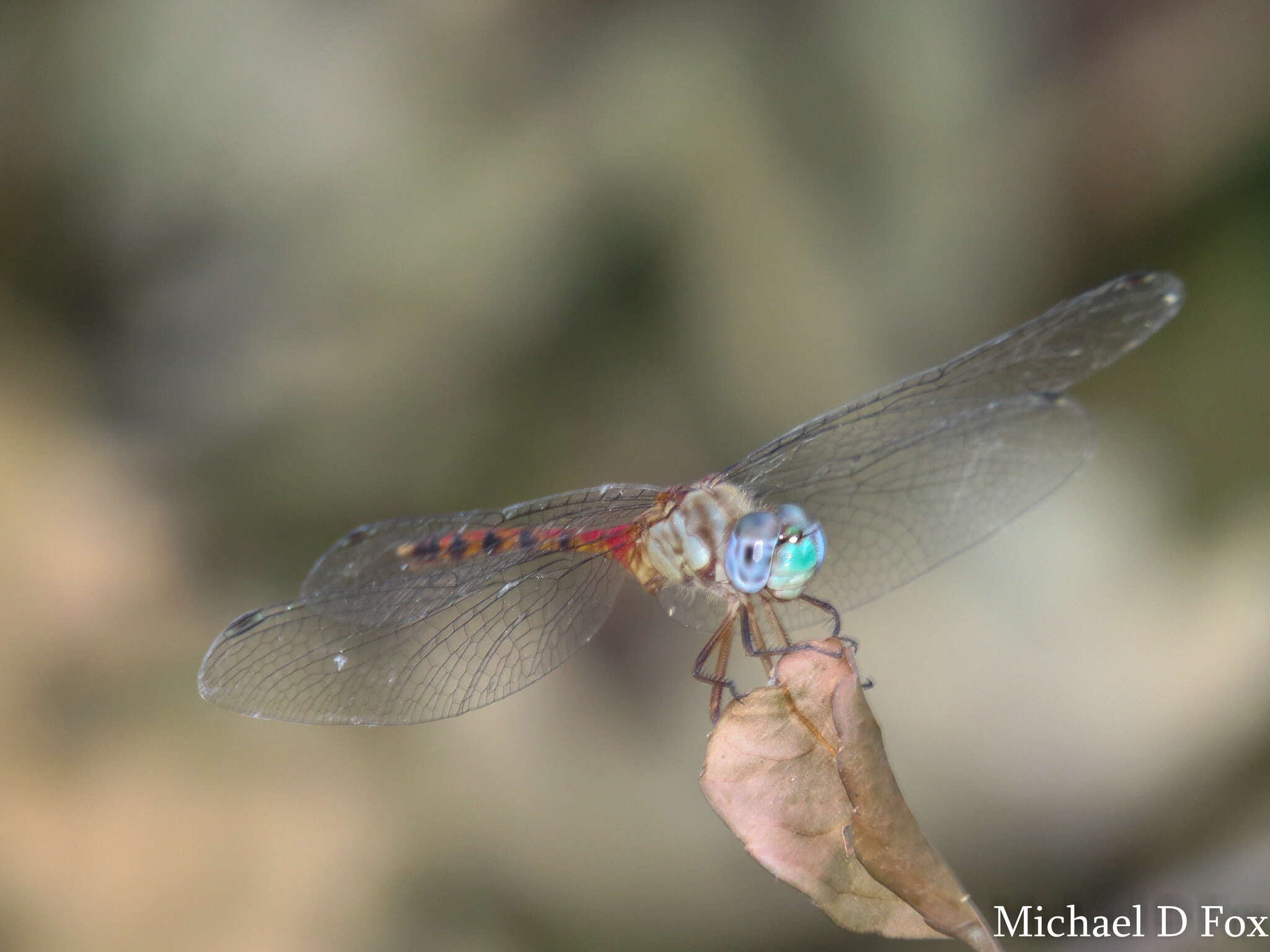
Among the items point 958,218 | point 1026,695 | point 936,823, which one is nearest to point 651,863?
point 936,823

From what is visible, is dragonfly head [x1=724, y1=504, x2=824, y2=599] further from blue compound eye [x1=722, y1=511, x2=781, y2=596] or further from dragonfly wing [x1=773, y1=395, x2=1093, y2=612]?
dragonfly wing [x1=773, y1=395, x2=1093, y2=612]

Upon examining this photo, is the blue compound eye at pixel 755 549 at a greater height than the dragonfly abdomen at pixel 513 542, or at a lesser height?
lesser

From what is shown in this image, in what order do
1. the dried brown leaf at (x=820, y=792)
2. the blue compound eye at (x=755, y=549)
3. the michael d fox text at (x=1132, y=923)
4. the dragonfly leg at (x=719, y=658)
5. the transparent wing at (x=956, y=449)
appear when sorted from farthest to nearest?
the michael d fox text at (x=1132, y=923) < the transparent wing at (x=956, y=449) < the dragonfly leg at (x=719, y=658) < the blue compound eye at (x=755, y=549) < the dried brown leaf at (x=820, y=792)

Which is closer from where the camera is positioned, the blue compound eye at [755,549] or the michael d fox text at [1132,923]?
the blue compound eye at [755,549]

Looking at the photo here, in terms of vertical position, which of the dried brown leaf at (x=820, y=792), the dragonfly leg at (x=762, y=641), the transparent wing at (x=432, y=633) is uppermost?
the transparent wing at (x=432, y=633)

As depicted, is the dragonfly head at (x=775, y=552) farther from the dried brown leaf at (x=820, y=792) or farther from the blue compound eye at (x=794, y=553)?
the dried brown leaf at (x=820, y=792)

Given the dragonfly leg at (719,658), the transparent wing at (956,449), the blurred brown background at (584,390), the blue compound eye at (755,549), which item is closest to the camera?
the blue compound eye at (755,549)

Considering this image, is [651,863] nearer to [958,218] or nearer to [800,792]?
[800,792]

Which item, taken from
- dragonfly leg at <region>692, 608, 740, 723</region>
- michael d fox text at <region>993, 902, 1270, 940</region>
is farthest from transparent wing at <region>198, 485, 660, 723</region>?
michael d fox text at <region>993, 902, 1270, 940</region>

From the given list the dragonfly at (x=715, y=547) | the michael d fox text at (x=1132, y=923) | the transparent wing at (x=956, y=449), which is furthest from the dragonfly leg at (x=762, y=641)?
the michael d fox text at (x=1132, y=923)
